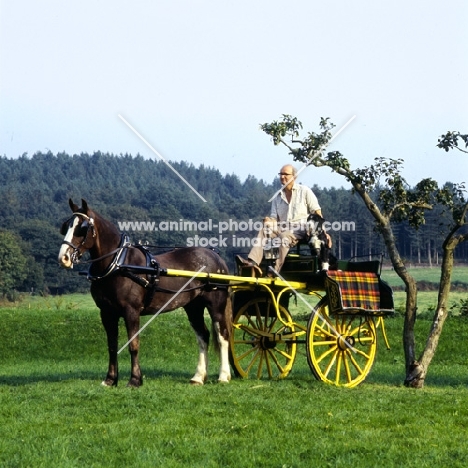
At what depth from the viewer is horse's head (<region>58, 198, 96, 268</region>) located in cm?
1129

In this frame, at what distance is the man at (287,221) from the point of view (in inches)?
503

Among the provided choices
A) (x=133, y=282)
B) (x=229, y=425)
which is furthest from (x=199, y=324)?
(x=229, y=425)

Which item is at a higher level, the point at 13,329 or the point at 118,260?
the point at 118,260

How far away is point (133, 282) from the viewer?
39.7 feet

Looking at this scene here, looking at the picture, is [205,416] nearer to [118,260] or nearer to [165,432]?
[165,432]

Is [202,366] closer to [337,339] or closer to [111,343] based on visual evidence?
[111,343]

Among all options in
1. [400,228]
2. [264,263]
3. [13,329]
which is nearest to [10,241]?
[400,228]

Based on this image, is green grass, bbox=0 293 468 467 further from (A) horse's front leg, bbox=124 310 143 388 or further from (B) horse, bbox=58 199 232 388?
(B) horse, bbox=58 199 232 388

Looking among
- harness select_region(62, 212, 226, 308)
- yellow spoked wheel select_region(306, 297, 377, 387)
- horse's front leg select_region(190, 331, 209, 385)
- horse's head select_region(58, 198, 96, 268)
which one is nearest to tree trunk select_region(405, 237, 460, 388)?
yellow spoked wheel select_region(306, 297, 377, 387)

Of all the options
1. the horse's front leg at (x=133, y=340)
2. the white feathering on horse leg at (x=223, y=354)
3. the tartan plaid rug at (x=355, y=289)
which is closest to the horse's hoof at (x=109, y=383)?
the horse's front leg at (x=133, y=340)

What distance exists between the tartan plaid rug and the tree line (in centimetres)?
287

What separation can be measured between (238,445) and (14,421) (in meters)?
2.45

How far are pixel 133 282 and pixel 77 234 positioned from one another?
42.0 inches

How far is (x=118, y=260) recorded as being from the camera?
1187cm
